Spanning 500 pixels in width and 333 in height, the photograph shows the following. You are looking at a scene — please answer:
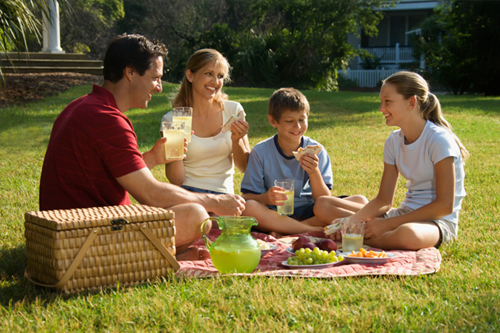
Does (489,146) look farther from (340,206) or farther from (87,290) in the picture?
(87,290)

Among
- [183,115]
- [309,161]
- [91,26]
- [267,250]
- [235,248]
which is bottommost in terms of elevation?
[267,250]

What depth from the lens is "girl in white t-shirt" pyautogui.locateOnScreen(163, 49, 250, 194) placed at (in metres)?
4.87

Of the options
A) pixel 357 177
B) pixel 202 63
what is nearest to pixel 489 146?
pixel 357 177

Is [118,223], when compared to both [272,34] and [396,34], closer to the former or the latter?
[272,34]

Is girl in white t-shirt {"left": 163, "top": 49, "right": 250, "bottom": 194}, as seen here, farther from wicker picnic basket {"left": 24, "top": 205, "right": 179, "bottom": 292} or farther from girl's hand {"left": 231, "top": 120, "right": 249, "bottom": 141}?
wicker picnic basket {"left": 24, "top": 205, "right": 179, "bottom": 292}

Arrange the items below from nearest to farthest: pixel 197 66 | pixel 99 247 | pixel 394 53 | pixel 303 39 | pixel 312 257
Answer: pixel 99 247
pixel 312 257
pixel 197 66
pixel 303 39
pixel 394 53

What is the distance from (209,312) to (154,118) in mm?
9056

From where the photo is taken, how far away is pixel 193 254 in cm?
391

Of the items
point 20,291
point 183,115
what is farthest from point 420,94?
point 20,291

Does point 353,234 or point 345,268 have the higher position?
point 353,234

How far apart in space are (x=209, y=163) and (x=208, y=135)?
271 mm

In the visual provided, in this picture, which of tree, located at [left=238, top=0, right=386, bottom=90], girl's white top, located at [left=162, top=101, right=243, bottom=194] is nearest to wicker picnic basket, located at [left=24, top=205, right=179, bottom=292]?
girl's white top, located at [left=162, top=101, right=243, bottom=194]

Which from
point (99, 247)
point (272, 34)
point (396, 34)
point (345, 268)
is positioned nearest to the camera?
point (99, 247)

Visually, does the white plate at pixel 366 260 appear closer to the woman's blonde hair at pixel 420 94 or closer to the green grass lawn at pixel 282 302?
the green grass lawn at pixel 282 302
